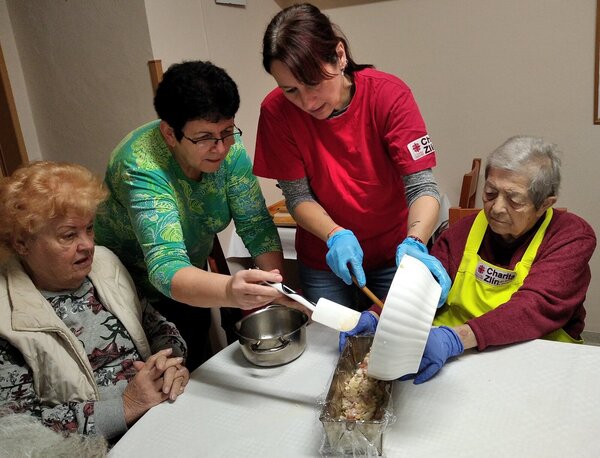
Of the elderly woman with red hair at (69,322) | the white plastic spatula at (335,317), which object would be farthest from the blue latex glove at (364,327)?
the elderly woman with red hair at (69,322)


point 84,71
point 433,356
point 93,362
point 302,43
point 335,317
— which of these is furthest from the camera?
point 84,71

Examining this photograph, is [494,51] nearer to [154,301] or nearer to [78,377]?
[154,301]

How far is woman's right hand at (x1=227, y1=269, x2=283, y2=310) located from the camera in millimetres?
1171

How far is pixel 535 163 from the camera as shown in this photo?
150 cm

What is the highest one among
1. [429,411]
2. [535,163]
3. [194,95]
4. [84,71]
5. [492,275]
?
[84,71]

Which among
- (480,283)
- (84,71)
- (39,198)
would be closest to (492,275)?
(480,283)

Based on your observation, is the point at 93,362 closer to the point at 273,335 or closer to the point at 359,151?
the point at 273,335

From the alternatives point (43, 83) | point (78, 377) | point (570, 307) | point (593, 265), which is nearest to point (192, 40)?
point (43, 83)

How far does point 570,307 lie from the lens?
4.59 ft

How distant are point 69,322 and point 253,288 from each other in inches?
24.5

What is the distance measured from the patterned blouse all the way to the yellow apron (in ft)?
2.86

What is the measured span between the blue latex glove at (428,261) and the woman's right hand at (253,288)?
12.3 inches

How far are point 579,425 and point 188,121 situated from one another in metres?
1.17

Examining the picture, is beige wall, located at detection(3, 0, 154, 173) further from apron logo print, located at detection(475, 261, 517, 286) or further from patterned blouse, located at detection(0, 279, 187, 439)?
apron logo print, located at detection(475, 261, 517, 286)
